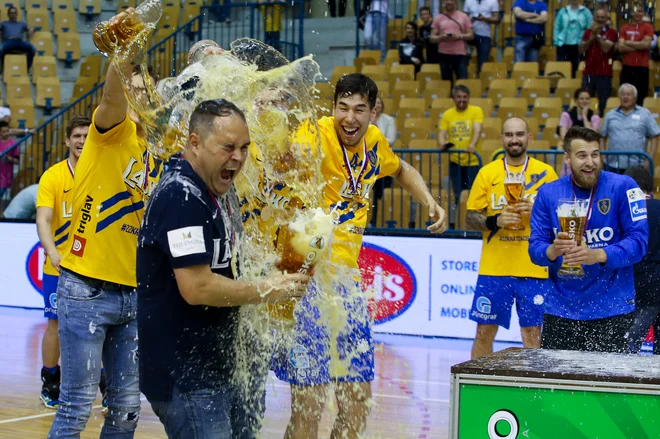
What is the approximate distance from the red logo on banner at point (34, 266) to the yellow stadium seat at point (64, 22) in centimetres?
873

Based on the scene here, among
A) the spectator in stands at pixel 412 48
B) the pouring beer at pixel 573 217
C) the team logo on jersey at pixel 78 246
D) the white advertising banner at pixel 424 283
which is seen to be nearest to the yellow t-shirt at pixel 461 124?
the white advertising banner at pixel 424 283

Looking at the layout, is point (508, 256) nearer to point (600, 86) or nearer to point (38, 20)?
point (600, 86)

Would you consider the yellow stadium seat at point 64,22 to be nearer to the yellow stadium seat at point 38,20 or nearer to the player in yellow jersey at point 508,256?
the yellow stadium seat at point 38,20

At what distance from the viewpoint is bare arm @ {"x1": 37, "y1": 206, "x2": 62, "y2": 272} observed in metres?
7.30

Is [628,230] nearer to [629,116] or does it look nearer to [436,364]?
[436,364]

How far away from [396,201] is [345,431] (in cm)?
749

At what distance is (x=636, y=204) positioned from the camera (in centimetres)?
587

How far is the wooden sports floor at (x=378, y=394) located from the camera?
6.75 meters

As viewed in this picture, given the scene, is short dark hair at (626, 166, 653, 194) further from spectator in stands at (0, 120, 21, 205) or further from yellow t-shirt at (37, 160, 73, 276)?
spectator in stands at (0, 120, 21, 205)

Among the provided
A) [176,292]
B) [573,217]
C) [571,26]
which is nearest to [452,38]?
[571,26]

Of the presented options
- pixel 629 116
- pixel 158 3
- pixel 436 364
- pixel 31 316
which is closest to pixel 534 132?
pixel 629 116

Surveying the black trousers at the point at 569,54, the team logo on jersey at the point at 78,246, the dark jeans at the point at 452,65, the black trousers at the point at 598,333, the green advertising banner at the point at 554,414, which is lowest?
the black trousers at the point at 598,333

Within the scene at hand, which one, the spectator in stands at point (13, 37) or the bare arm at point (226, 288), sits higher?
the spectator in stands at point (13, 37)

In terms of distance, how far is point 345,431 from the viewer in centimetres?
502
